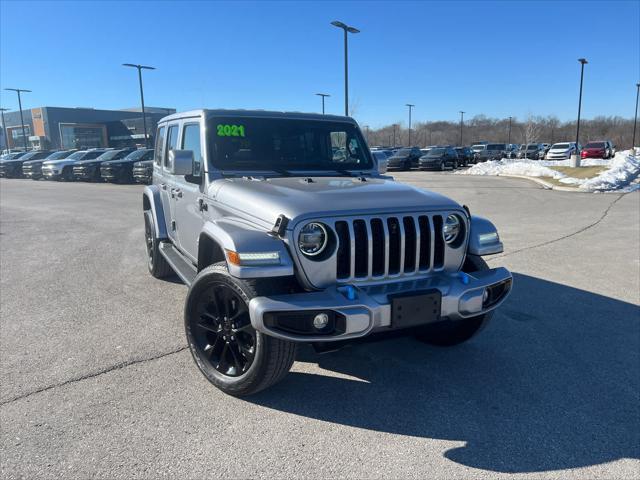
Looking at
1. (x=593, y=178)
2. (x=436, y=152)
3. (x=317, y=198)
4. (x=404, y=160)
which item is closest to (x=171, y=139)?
(x=317, y=198)

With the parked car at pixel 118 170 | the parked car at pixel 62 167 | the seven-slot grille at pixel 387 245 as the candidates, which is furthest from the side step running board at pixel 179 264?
the parked car at pixel 62 167

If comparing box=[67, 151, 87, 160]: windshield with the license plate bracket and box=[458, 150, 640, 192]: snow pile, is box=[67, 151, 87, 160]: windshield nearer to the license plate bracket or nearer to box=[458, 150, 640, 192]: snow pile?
box=[458, 150, 640, 192]: snow pile

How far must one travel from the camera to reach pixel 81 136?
8025 centimetres

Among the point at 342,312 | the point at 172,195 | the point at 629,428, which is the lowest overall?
the point at 629,428

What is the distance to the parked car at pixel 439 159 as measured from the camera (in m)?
34.1

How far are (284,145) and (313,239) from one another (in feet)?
5.97

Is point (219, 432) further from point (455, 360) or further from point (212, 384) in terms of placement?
point (455, 360)

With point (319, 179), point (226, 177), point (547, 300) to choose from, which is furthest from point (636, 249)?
point (226, 177)

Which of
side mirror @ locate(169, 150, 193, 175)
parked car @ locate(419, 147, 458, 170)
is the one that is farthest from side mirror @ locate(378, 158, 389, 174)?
parked car @ locate(419, 147, 458, 170)

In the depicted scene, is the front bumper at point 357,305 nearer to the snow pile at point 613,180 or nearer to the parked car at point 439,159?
the snow pile at point 613,180

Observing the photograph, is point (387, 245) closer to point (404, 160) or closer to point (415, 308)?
point (415, 308)

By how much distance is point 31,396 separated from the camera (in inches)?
136

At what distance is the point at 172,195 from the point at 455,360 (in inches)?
134

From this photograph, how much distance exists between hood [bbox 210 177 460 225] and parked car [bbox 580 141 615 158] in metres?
38.2
